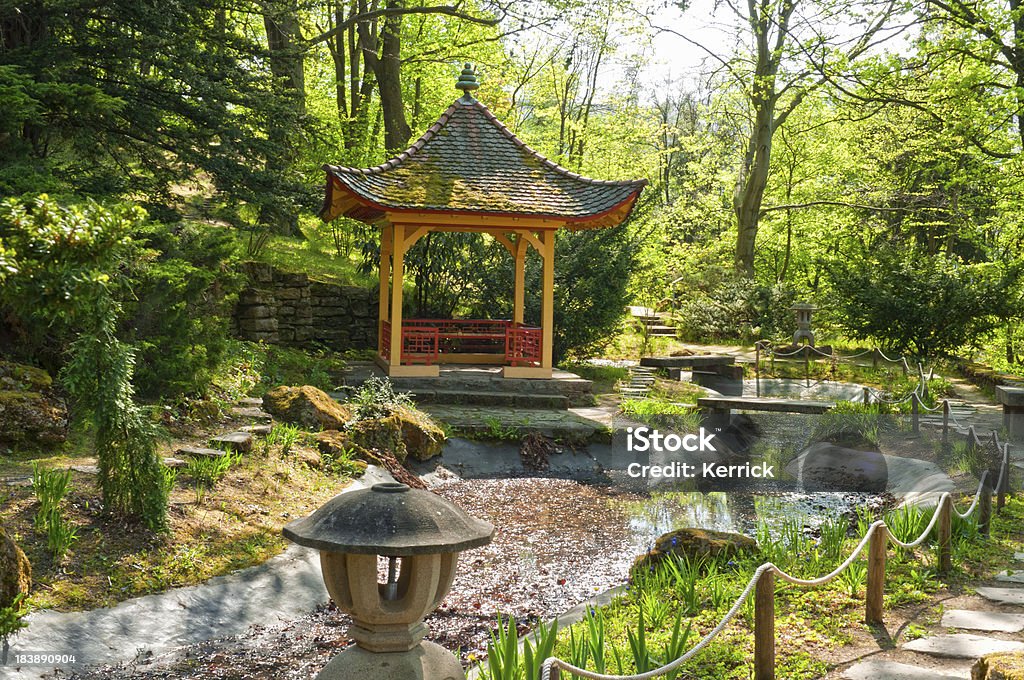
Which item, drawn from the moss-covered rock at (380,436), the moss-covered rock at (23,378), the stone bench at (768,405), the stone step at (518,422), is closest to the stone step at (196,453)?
the moss-covered rock at (23,378)

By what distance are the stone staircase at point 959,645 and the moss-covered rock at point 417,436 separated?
6.23 meters

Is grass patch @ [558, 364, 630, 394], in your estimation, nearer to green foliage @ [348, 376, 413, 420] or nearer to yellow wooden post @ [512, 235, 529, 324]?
Result: yellow wooden post @ [512, 235, 529, 324]

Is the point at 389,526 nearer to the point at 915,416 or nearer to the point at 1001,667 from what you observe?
the point at 1001,667

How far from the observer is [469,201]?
41.9ft

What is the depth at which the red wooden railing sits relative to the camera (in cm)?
1364

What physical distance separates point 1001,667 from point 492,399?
9.88 m

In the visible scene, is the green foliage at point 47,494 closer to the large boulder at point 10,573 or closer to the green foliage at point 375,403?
the large boulder at point 10,573

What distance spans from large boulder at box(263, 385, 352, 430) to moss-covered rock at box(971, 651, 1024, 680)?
296 inches

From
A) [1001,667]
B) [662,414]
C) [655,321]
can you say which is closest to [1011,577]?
[1001,667]

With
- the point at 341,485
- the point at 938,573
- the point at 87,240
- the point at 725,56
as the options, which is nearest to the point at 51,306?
the point at 87,240

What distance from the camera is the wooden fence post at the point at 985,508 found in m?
6.90

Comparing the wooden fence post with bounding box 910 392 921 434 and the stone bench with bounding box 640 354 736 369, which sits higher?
the stone bench with bounding box 640 354 736 369

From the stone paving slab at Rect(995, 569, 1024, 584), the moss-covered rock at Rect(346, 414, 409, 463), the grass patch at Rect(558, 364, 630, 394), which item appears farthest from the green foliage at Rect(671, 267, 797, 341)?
the stone paving slab at Rect(995, 569, 1024, 584)

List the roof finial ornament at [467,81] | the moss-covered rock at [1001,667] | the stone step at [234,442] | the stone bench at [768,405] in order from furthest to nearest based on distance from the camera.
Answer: the roof finial ornament at [467,81] < the stone bench at [768,405] < the stone step at [234,442] < the moss-covered rock at [1001,667]
